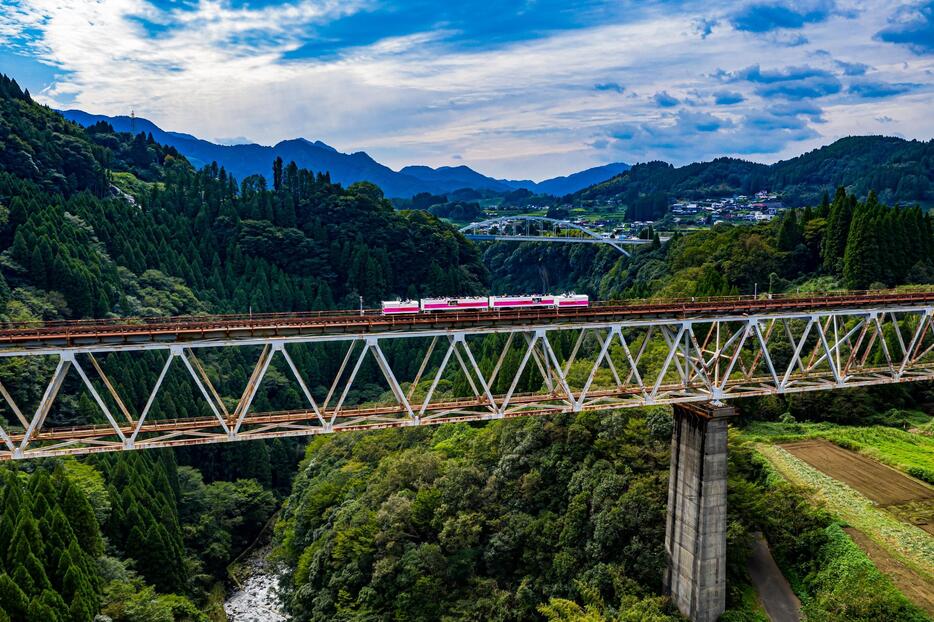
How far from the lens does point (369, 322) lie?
100ft

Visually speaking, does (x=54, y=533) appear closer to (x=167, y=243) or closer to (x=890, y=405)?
(x=890, y=405)

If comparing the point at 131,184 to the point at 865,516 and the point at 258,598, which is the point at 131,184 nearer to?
the point at 258,598

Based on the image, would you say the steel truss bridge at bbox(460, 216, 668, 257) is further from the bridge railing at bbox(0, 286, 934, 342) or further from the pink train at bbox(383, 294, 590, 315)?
the pink train at bbox(383, 294, 590, 315)

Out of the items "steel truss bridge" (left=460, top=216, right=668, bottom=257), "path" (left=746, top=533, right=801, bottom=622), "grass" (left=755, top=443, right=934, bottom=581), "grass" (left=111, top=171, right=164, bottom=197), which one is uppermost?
"grass" (left=111, top=171, right=164, bottom=197)

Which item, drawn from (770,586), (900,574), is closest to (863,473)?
(900,574)

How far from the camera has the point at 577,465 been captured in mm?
39594

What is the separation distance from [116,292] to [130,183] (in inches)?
2433

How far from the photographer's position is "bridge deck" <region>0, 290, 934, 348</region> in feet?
89.7

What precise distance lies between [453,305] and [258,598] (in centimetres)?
3573

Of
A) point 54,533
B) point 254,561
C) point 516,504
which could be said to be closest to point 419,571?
point 516,504

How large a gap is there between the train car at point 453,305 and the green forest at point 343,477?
36.7ft

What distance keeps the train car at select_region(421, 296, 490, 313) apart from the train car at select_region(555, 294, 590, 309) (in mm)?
4016

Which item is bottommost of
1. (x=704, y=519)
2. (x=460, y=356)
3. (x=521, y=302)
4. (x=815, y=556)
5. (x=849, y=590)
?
(x=815, y=556)

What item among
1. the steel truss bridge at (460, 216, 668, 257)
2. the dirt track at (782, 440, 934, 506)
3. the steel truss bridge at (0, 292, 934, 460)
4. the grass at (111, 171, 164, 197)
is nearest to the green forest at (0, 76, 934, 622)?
the dirt track at (782, 440, 934, 506)
